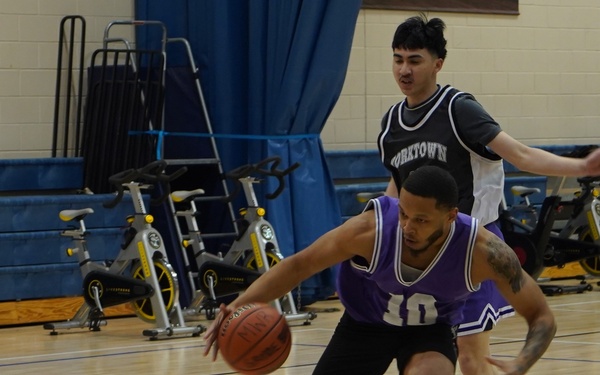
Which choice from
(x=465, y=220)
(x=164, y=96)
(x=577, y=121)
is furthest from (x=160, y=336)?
(x=577, y=121)

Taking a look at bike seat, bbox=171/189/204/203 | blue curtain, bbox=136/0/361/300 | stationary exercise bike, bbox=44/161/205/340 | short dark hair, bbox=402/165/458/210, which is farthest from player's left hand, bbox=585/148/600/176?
blue curtain, bbox=136/0/361/300

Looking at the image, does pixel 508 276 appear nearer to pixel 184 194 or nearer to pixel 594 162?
pixel 594 162

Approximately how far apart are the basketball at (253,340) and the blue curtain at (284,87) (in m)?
5.08

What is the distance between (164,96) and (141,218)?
1653 mm

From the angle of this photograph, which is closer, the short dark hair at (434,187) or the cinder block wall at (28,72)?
the short dark hair at (434,187)

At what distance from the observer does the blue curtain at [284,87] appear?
8.64 meters

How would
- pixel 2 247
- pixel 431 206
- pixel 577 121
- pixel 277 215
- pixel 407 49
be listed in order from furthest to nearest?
pixel 577 121
pixel 277 215
pixel 2 247
pixel 407 49
pixel 431 206

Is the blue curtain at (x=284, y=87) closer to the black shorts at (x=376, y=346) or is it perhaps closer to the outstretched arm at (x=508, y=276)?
the black shorts at (x=376, y=346)

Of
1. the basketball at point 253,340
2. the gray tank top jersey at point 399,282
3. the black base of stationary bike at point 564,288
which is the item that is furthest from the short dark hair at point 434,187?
the black base of stationary bike at point 564,288

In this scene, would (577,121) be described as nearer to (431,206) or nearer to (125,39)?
(125,39)

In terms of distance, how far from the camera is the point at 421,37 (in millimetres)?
4383

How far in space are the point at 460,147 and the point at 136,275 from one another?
4070 mm

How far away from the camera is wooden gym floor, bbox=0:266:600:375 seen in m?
6.34

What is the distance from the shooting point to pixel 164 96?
917cm
